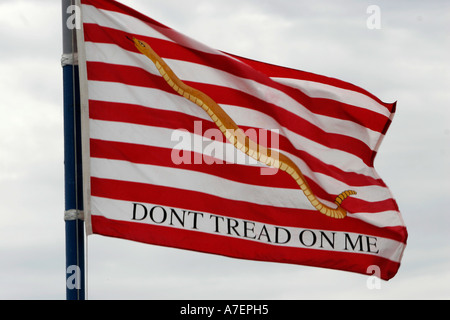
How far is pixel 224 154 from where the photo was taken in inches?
511

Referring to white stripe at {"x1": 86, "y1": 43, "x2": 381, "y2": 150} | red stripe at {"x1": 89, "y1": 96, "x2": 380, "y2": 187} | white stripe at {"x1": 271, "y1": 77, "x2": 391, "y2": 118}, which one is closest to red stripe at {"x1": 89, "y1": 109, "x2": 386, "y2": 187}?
red stripe at {"x1": 89, "y1": 96, "x2": 380, "y2": 187}

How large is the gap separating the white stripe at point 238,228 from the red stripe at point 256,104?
1273 millimetres

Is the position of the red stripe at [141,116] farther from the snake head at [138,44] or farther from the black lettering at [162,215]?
the black lettering at [162,215]

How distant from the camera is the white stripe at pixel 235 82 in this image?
12531mm

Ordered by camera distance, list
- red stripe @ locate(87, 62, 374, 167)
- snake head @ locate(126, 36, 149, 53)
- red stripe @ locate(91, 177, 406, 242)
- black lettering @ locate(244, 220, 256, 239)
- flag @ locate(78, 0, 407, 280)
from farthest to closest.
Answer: black lettering @ locate(244, 220, 256, 239), snake head @ locate(126, 36, 149, 53), red stripe @ locate(87, 62, 374, 167), flag @ locate(78, 0, 407, 280), red stripe @ locate(91, 177, 406, 242)

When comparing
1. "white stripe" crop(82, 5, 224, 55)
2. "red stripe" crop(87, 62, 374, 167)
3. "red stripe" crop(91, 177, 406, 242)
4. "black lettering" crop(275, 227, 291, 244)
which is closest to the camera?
"red stripe" crop(91, 177, 406, 242)

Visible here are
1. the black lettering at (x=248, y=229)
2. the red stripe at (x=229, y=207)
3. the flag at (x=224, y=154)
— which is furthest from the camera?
the black lettering at (x=248, y=229)

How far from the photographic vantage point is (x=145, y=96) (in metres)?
12.5

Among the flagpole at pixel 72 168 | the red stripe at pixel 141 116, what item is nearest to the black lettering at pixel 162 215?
the flagpole at pixel 72 168

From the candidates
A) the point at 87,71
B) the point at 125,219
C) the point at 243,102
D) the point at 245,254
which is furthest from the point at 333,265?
the point at 87,71

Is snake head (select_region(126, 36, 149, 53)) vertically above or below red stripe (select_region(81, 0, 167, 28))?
below

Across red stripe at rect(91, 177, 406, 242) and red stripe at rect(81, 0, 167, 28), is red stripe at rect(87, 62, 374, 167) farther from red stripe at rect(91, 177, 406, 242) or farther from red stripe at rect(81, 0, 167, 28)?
red stripe at rect(91, 177, 406, 242)

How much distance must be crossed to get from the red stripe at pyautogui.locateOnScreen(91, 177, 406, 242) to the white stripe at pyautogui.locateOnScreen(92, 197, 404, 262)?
65 mm

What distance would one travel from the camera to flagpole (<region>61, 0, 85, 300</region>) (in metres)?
11.6
